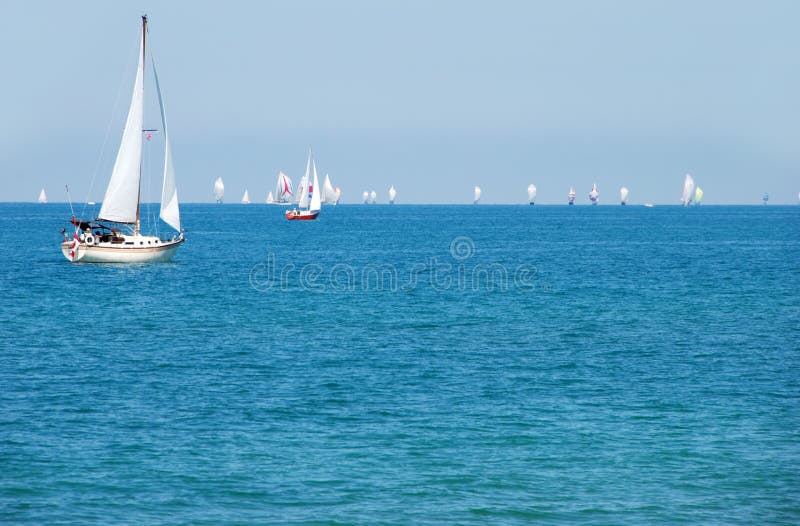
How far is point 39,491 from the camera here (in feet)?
79.5

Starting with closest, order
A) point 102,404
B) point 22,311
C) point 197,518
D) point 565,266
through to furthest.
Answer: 1. point 197,518
2. point 102,404
3. point 22,311
4. point 565,266

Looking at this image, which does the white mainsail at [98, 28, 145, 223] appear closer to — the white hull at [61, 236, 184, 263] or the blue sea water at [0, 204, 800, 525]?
the white hull at [61, 236, 184, 263]

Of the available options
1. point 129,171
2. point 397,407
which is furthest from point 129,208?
point 397,407

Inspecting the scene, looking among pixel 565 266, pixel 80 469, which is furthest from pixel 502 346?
pixel 565 266

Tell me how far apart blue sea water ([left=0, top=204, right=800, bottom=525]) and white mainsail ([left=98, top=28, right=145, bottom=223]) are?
13.7 m

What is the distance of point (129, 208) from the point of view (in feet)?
272

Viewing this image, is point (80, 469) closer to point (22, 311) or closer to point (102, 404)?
point (102, 404)

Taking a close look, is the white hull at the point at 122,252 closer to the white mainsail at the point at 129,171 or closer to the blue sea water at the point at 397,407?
the white mainsail at the point at 129,171

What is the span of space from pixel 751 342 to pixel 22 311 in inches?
1630

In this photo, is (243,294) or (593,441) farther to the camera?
(243,294)

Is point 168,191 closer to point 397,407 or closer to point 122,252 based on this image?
point 122,252

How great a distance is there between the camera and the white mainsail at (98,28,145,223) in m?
82.2

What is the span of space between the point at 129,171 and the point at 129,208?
326 cm

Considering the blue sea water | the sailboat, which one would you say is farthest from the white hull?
the blue sea water
